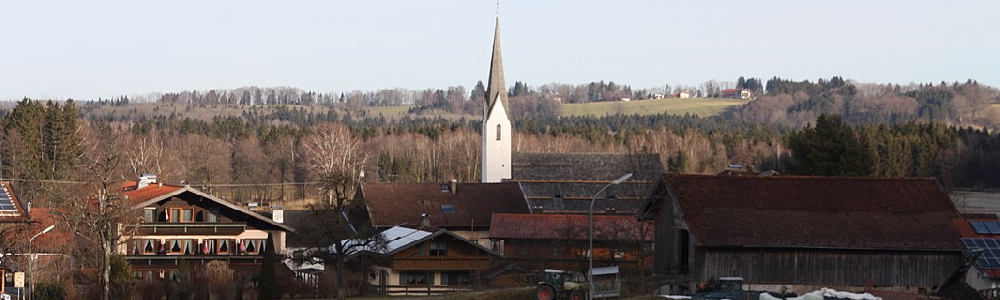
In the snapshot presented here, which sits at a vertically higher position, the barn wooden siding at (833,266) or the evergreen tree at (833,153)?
the evergreen tree at (833,153)

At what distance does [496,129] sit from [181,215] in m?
47.8

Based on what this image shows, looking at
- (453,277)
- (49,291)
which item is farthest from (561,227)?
(49,291)

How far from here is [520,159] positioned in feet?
354

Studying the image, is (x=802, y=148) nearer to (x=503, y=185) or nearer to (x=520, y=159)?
(x=503, y=185)

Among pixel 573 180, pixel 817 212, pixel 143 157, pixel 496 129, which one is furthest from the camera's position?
pixel 143 157

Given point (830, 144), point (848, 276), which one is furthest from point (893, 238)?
point (830, 144)

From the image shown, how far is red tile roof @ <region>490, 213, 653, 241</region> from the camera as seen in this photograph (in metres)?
65.1

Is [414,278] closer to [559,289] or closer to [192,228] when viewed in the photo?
[192,228]

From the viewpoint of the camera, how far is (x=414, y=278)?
6788 cm

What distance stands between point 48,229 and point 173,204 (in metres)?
6.68

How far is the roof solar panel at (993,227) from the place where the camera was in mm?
51331

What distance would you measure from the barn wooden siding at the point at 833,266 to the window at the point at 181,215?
31.9 meters

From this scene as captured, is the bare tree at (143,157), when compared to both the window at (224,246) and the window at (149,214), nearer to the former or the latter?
the window at (149,214)

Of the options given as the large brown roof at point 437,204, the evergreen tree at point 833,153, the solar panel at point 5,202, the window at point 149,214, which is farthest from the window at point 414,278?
the evergreen tree at point 833,153
